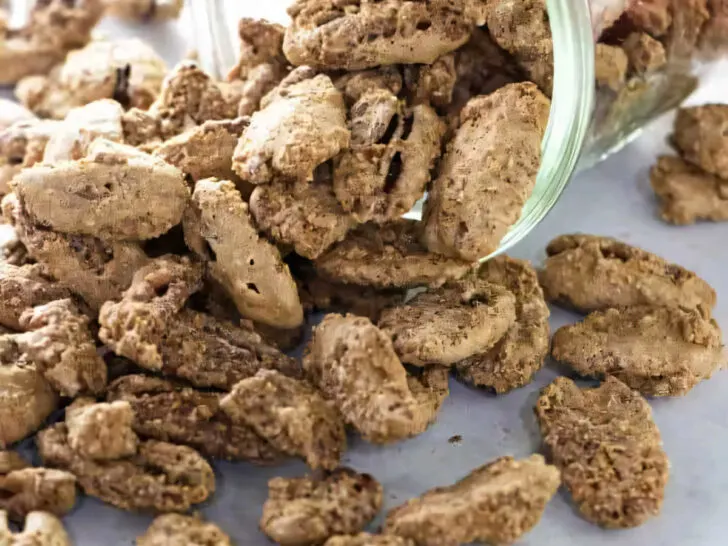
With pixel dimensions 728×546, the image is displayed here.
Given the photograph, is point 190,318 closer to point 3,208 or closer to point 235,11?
point 3,208

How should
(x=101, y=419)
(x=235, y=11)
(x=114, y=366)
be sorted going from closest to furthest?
1. (x=101, y=419)
2. (x=114, y=366)
3. (x=235, y=11)

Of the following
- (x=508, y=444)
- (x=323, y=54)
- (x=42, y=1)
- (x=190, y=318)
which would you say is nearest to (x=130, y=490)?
(x=190, y=318)

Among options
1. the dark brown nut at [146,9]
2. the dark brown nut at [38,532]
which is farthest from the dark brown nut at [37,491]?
the dark brown nut at [146,9]

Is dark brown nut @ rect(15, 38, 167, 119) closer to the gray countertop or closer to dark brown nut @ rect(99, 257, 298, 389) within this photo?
dark brown nut @ rect(99, 257, 298, 389)

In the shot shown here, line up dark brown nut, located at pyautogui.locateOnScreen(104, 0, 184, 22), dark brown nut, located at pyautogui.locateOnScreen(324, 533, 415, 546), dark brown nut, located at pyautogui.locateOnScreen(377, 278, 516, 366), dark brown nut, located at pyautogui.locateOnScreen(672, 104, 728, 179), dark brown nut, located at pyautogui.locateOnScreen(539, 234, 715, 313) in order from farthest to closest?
dark brown nut, located at pyautogui.locateOnScreen(104, 0, 184, 22) → dark brown nut, located at pyautogui.locateOnScreen(672, 104, 728, 179) → dark brown nut, located at pyautogui.locateOnScreen(539, 234, 715, 313) → dark brown nut, located at pyautogui.locateOnScreen(377, 278, 516, 366) → dark brown nut, located at pyautogui.locateOnScreen(324, 533, 415, 546)

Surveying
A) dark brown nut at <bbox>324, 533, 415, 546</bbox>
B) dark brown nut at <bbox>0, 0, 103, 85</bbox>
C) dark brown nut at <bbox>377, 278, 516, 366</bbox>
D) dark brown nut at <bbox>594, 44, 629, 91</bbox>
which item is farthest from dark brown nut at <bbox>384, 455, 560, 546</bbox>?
dark brown nut at <bbox>0, 0, 103, 85</bbox>

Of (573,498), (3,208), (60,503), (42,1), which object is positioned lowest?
(573,498)
